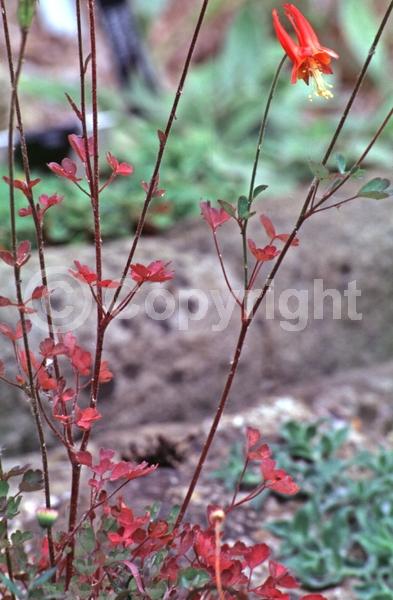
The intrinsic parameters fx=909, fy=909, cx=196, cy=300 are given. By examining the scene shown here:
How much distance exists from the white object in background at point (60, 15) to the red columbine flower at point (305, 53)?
516 cm

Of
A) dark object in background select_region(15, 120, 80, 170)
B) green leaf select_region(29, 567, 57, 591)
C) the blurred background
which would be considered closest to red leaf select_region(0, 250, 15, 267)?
green leaf select_region(29, 567, 57, 591)

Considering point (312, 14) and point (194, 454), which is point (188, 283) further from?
point (312, 14)

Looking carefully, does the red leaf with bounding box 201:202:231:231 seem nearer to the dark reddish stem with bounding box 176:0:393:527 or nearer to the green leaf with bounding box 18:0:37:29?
the dark reddish stem with bounding box 176:0:393:527

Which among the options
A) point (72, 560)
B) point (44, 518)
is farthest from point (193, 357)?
point (44, 518)

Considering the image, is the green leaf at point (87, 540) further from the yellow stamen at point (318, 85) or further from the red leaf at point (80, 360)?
the yellow stamen at point (318, 85)

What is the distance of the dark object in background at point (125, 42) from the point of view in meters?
3.92

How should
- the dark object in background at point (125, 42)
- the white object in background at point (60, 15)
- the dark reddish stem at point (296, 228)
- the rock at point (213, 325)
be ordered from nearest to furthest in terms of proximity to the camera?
the dark reddish stem at point (296, 228) → the rock at point (213, 325) → the dark object in background at point (125, 42) → the white object in background at point (60, 15)

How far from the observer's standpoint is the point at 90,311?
8.43 feet

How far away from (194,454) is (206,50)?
453 cm

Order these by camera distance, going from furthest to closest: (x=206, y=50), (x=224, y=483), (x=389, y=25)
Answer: (x=206, y=50) < (x=389, y=25) < (x=224, y=483)

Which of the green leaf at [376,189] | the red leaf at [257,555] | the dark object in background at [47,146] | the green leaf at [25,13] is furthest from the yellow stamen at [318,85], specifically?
the dark object in background at [47,146]

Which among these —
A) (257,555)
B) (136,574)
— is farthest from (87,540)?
(257,555)

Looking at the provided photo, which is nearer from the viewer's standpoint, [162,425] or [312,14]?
[162,425]

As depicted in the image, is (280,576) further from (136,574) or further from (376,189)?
(376,189)
